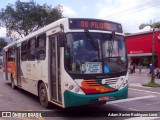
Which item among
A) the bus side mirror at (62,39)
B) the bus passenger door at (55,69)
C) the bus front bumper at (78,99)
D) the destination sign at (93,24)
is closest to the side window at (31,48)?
the bus passenger door at (55,69)

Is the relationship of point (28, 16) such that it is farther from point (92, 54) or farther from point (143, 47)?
point (92, 54)

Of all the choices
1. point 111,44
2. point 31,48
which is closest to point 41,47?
→ point 31,48

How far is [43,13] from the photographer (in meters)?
41.5

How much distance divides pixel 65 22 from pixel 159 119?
406 cm

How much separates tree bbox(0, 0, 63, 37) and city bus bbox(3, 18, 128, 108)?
32.1m

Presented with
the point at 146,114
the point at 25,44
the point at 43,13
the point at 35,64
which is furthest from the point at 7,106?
the point at 43,13

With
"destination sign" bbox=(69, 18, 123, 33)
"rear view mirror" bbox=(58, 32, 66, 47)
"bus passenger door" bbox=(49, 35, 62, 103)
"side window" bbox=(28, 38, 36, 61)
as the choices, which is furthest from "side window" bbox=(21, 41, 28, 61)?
"rear view mirror" bbox=(58, 32, 66, 47)

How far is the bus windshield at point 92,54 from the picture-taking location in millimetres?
8055

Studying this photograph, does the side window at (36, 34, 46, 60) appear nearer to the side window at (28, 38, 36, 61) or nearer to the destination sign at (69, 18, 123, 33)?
the side window at (28, 38, 36, 61)

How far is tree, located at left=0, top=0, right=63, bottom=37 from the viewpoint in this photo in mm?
41062

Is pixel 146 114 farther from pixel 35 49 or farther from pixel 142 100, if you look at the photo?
pixel 35 49

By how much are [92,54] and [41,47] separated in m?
2.65

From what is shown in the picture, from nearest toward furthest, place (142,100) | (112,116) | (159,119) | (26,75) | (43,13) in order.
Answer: (159,119), (112,116), (142,100), (26,75), (43,13)

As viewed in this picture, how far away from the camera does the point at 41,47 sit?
1016cm
